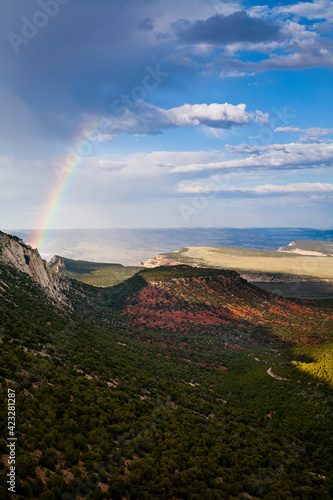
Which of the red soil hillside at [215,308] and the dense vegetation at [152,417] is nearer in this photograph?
the dense vegetation at [152,417]

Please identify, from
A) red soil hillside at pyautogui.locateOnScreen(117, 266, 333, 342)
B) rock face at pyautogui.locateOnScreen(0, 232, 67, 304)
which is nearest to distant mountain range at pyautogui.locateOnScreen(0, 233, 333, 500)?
rock face at pyautogui.locateOnScreen(0, 232, 67, 304)

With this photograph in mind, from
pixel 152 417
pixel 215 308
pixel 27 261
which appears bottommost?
pixel 215 308

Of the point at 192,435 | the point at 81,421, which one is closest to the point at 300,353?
the point at 192,435

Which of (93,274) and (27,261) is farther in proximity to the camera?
(93,274)

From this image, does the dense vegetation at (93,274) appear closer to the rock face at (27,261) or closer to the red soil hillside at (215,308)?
the red soil hillside at (215,308)

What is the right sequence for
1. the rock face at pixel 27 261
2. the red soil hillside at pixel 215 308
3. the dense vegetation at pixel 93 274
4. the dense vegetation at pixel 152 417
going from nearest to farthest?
1. the dense vegetation at pixel 152 417
2. the rock face at pixel 27 261
3. the red soil hillside at pixel 215 308
4. the dense vegetation at pixel 93 274

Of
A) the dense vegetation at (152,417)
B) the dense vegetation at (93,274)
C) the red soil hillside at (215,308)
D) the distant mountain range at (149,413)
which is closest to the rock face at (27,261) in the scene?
the distant mountain range at (149,413)

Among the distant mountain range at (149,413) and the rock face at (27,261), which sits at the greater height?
the rock face at (27,261)

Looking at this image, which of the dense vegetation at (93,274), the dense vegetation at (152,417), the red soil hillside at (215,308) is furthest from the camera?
the dense vegetation at (93,274)

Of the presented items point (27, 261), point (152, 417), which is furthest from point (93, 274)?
point (152, 417)

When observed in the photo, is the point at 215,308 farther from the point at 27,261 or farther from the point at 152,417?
the point at 152,417
